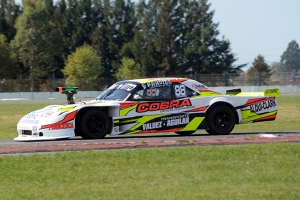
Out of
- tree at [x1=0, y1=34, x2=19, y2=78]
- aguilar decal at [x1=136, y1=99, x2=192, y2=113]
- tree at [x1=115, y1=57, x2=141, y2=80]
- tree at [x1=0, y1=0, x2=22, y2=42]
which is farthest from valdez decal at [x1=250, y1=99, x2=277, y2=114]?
tree at [x1=0, y1=0, x2=22, y2=42]

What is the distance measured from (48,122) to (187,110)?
3.39 meters

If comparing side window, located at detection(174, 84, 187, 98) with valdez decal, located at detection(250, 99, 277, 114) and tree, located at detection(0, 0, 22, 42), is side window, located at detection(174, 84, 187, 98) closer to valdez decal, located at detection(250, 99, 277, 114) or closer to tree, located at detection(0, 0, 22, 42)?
valdez decal, located at detection(250, 99, 277, 114)

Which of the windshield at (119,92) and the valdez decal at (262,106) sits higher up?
the windshield at (119,92)

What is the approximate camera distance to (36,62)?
6575 centimetres

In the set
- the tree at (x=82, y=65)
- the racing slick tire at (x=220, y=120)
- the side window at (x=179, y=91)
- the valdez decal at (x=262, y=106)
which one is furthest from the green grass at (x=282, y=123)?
the tree at (x=82, y=65)

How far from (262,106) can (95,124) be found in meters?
4.36

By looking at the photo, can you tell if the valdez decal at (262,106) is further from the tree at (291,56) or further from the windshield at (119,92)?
the tree at (291,56)

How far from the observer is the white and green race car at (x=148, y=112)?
1339 centimetres

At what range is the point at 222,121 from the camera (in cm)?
1502

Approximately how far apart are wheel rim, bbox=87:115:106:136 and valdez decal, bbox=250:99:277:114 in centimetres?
389

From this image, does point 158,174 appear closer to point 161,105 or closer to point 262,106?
point 161,105

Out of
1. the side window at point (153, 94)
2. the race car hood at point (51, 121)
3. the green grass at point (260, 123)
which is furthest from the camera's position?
the green grass at point (260, 123)

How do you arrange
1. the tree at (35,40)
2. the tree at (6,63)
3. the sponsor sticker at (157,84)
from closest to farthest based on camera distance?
the sponsor sticker at (157,84) < the tree at (6,63) < the tree at (35,40)

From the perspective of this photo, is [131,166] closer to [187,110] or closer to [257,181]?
[257,181]
